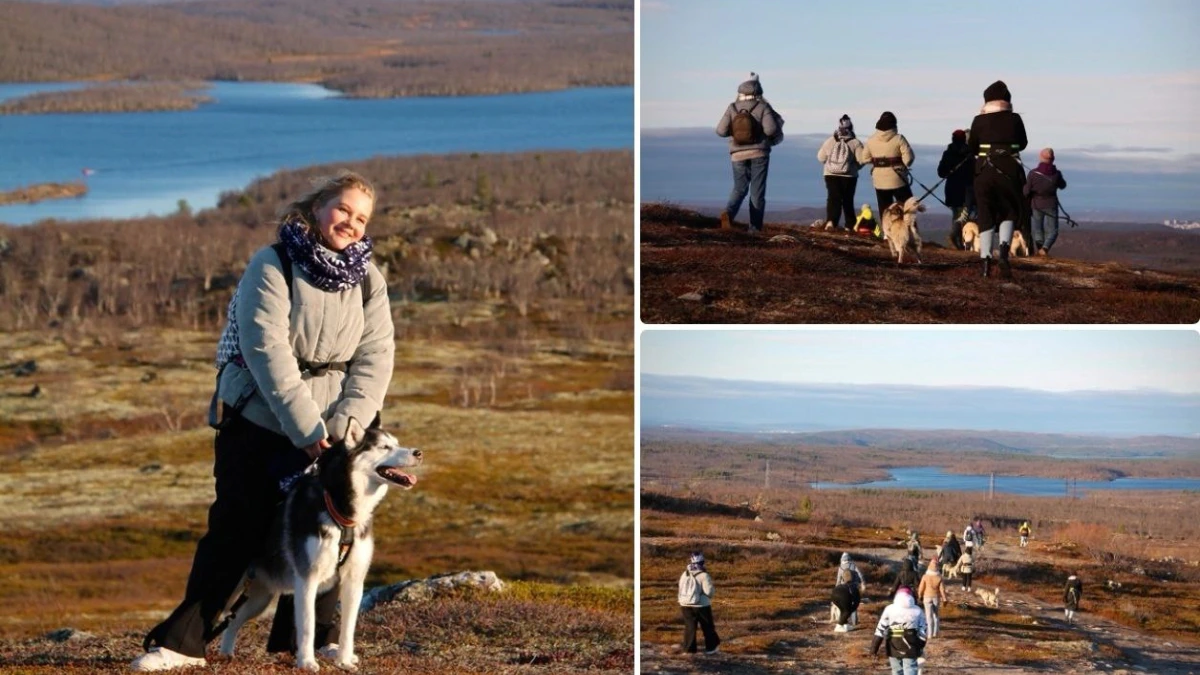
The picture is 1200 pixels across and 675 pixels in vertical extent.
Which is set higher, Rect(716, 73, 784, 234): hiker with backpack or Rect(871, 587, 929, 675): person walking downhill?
Rect(716, 73, 784, 234): hiker with backpack

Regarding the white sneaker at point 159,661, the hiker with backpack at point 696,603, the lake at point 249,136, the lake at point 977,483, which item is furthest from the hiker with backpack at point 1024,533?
the lake at point 249,136

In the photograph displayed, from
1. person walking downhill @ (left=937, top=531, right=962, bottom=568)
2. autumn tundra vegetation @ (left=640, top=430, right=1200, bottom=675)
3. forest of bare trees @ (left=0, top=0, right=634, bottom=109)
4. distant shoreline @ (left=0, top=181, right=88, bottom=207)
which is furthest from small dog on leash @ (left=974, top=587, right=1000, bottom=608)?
forest of bare trees @ (left=0, top=0, right=634, bottom=109)

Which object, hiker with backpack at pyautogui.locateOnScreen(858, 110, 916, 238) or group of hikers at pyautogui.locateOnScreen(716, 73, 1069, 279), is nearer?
group of hikers at pyautogui.locateOnScreen(716, 73, 1069, 279)

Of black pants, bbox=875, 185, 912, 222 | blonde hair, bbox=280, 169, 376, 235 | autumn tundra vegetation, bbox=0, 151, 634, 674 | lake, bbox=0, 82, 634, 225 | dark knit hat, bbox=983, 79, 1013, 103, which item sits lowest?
autumn tundra vegetation, bbox=0, 151, 634, 674

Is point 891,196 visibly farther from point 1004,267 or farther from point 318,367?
point 318,367

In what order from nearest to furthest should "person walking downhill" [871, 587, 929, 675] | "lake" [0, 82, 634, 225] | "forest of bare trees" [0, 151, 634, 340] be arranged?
"person walking downhill" [871, 587, 929, 675] → "forest of bare trees" [0, 151, 634, 340] → "lake" [0, 82, 634, 225]

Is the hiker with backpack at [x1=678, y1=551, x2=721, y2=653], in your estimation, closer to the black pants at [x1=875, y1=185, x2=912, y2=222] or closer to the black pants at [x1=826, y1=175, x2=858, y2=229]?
the black pants at [x1=826, y1=175, x2=858, y2=229]
